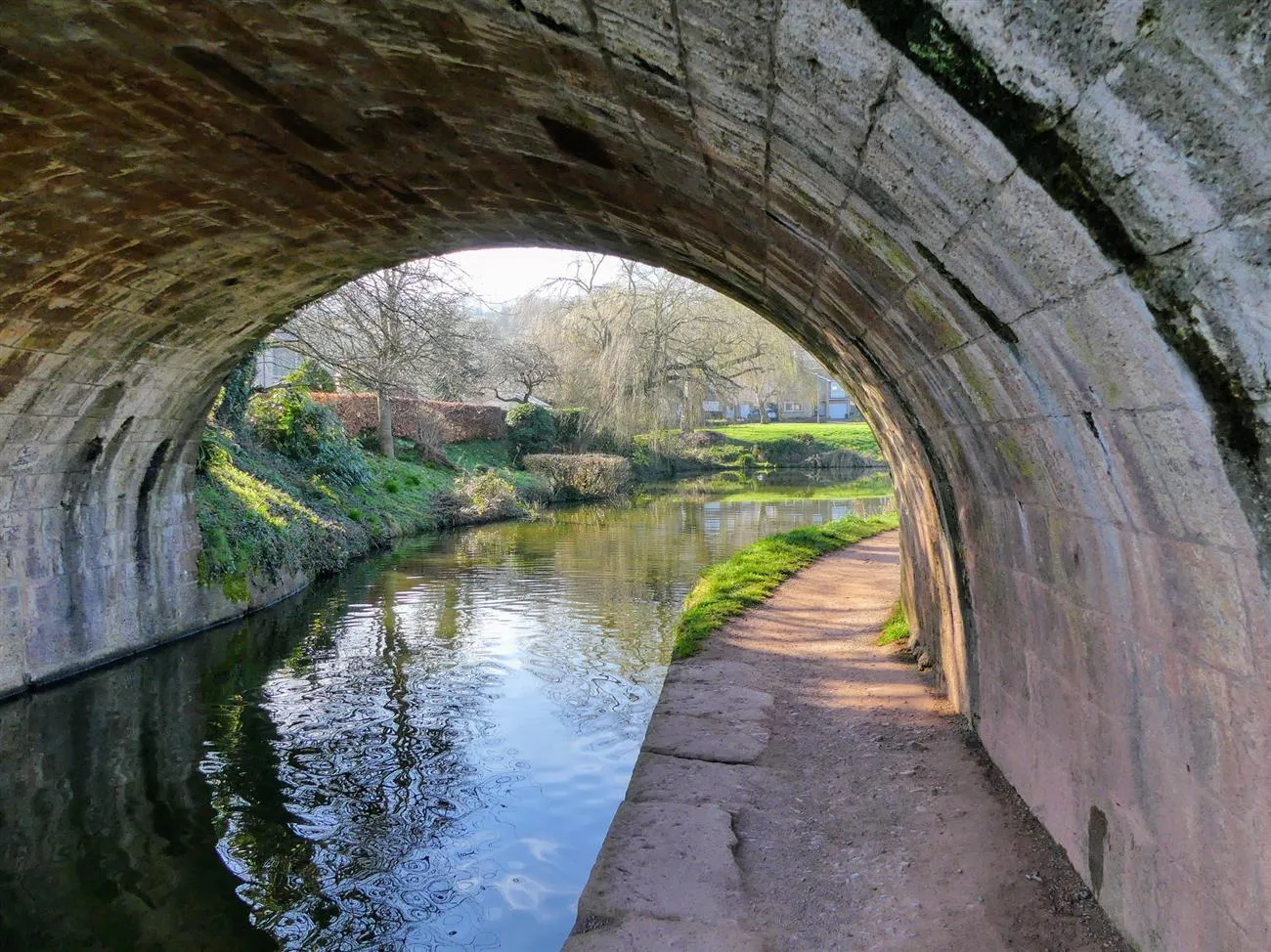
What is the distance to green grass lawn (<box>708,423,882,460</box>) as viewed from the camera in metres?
47.8

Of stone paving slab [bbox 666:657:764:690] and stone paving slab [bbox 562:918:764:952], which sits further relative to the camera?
stone paving slab [bbox 666:657:764:690]

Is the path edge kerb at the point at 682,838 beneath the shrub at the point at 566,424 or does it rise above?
beneath

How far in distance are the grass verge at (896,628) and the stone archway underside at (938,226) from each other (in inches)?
58.8

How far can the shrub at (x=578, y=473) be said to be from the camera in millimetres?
30438

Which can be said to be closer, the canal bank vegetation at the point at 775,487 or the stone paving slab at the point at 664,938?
the stone paving slab at the point at 664,938

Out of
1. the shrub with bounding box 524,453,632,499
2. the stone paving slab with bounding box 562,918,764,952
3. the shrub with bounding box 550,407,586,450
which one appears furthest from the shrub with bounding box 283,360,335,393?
the stone paving slab with bounding box 562,918,764,952

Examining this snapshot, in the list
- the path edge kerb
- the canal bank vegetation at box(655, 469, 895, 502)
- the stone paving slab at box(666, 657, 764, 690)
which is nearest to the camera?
the path edge kerb

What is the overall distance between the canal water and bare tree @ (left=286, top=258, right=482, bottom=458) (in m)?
4.96

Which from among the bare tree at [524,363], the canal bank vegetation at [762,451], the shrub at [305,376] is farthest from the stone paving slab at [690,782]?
the canal bank vegetation at [762,451]

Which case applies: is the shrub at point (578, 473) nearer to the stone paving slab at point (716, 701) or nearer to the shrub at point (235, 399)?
the shrub at point (235, 399)

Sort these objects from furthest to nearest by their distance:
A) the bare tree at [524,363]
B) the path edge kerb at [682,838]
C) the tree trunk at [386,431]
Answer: the bare tree at [524,363]
the tree trunk at [386,431]
the path edge kerb at [682,838]

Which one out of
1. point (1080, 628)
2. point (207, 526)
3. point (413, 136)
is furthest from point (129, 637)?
point (1080, 628)

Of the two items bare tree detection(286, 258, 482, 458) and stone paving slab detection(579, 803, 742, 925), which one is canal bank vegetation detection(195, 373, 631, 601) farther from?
stone paving slab detection(579, 803, 742, 925)

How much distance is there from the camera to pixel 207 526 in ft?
39.5
